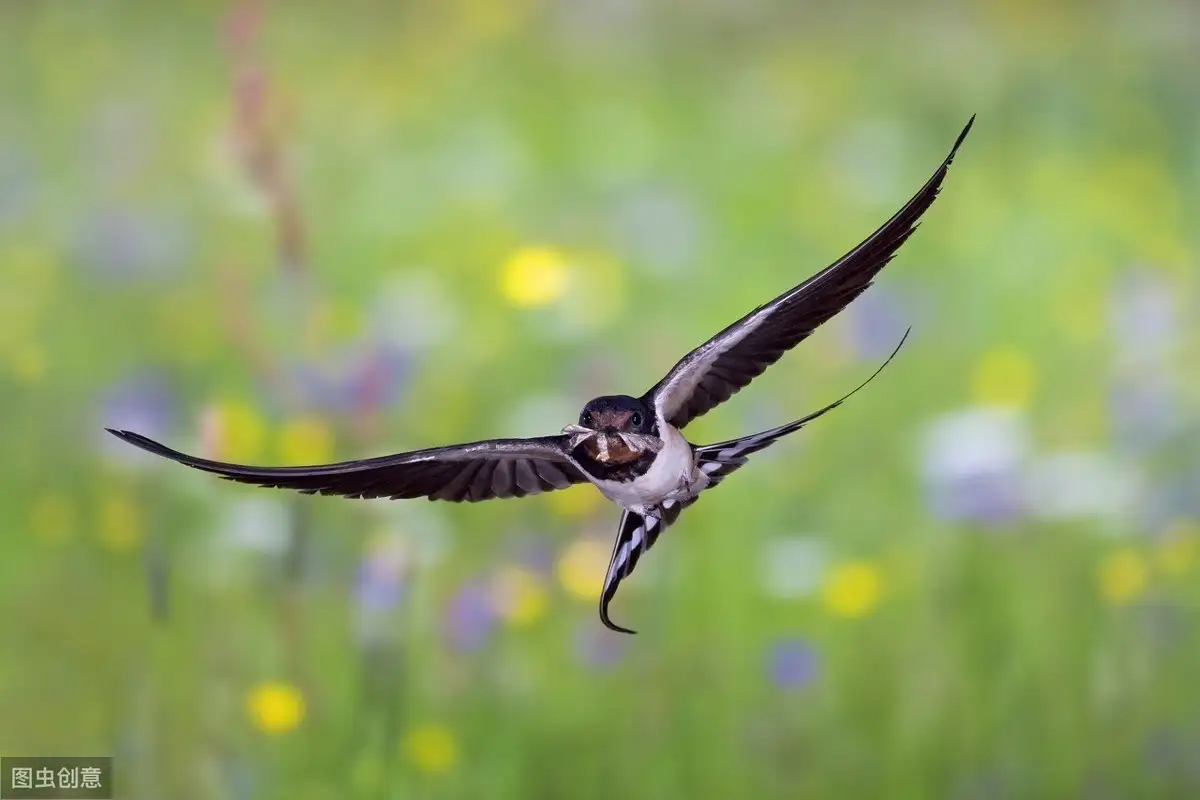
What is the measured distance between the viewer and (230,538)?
141 centimetres

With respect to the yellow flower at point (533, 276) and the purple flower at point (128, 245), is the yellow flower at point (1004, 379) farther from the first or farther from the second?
the purple flower at point (128, 245)

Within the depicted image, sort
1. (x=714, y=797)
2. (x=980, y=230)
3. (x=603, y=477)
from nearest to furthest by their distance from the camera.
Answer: (x=603, y=477), (x=714, y=797), (x=980, y=230)

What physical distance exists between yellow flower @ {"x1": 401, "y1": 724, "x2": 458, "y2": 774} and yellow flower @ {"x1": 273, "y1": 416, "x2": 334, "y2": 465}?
0.30 m

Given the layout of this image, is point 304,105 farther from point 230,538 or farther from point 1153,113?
point 1153,113

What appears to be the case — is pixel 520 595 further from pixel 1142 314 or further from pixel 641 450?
pixel 641 450

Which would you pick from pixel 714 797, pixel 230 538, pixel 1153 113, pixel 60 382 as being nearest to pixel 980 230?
pixel 1153 113

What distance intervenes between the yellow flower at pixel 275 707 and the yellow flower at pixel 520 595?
9.0 inches

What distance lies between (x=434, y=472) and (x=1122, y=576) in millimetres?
1031

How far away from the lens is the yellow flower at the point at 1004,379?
147 cm

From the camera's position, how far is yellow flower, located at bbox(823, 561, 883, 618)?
1416mm

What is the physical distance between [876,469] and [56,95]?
40.8 inches

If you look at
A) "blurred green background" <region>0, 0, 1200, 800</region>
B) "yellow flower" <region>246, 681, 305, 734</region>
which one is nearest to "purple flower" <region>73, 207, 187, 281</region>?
"blurred green background" <region>0, 0, 1200, 800</region>

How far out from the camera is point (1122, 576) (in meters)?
1.46

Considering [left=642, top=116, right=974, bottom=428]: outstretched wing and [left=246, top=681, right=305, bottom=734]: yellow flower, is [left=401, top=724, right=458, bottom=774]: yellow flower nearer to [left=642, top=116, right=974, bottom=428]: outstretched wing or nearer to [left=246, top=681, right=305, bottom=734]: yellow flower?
[left=246, top=681, right=305, bottom=734]: yellow flower
